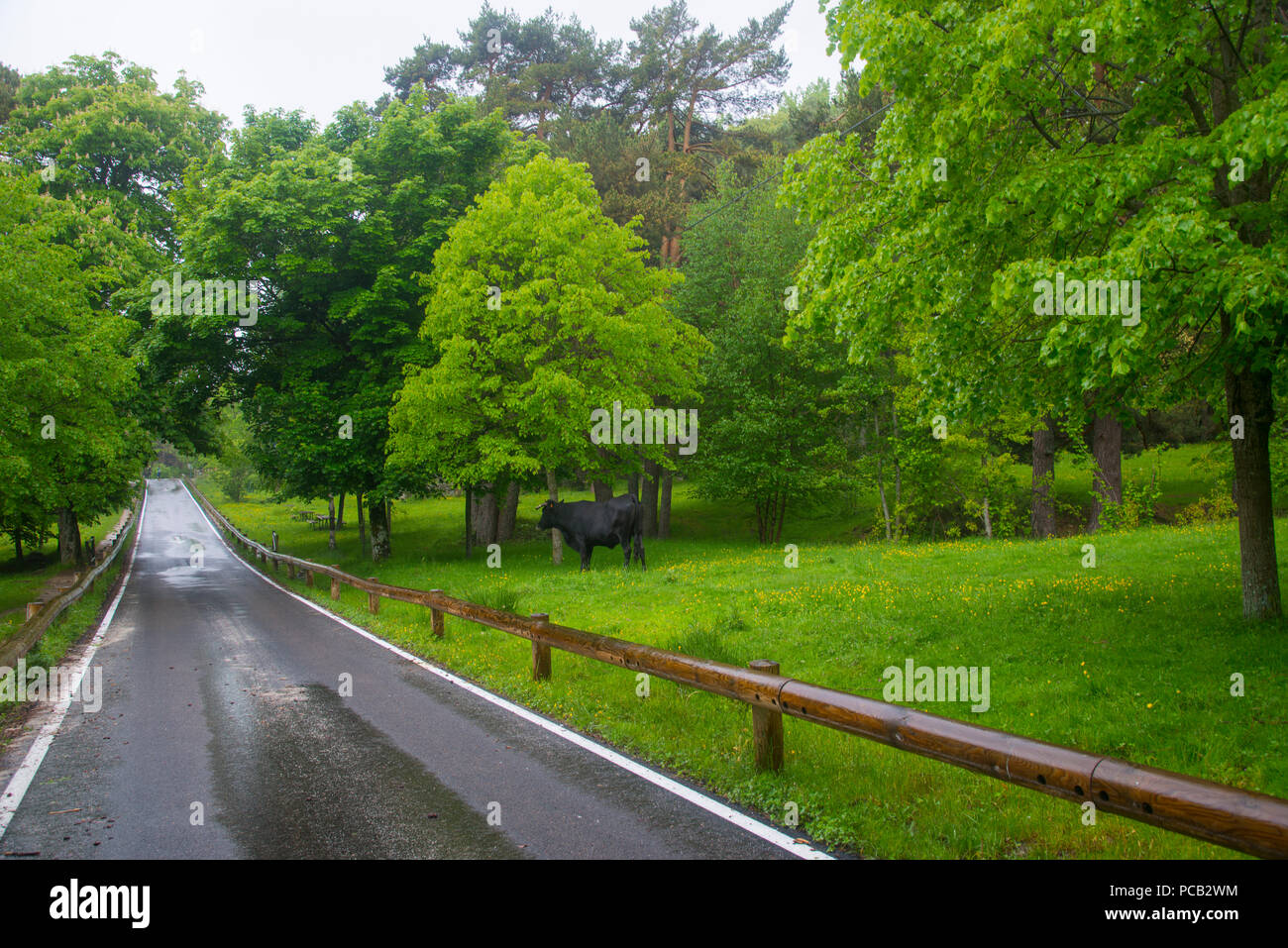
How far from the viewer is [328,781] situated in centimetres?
627

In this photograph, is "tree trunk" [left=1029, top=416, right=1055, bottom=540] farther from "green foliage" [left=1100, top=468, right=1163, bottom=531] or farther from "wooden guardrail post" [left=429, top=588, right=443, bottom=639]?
"wooden guardrail post" [left=429, top=588, right=443, bottom=639]

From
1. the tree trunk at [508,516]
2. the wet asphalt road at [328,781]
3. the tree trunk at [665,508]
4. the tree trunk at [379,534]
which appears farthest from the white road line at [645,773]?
the tree trunk at [665,508]

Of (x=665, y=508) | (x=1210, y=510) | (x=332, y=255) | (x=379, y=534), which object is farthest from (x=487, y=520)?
(x=1210, y=510)

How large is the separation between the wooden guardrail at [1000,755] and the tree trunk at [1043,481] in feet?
68.7

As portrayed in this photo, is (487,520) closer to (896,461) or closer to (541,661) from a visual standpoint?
(896,461)

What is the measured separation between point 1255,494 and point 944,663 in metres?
4.26

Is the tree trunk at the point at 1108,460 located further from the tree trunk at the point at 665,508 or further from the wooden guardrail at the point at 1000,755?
the wooden guardrail at the point at 1000,755

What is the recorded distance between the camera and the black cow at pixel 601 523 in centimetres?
2203

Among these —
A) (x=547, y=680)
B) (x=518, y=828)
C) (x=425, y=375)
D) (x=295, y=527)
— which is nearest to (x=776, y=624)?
(x=547, y=680)

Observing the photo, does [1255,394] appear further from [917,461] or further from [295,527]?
[295,527]

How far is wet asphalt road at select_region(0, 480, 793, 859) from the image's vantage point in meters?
5.03

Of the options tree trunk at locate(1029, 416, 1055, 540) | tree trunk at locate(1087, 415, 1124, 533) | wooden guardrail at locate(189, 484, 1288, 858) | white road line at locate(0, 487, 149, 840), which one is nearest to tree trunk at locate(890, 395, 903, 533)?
tree trunk at locate(1029, 416, 1055, 540)

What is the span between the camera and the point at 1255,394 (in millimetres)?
9117

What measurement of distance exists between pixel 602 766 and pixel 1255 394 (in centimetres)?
877
